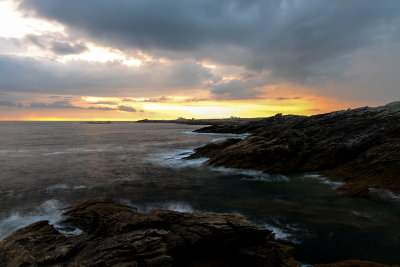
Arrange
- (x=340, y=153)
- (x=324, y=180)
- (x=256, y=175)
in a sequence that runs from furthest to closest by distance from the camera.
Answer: (x=340, y=153)
(x=256, y=175)
(x=324, y=180)

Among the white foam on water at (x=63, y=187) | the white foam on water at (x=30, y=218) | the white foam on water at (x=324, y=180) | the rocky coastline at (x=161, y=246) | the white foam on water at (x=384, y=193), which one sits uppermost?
the rocky coastline at (x=161, y=246)

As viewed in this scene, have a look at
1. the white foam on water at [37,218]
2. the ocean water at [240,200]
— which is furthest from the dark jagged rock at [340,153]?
the white foam on water at [37,218]

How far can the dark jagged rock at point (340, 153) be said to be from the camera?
19031 millimetres

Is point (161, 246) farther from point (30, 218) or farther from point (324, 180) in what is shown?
point (324, 180)

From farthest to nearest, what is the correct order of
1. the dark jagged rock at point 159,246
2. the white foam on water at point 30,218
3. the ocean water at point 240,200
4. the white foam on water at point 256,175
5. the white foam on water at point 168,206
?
the white foam on water at point 256,175
the white foam on water at point 168,206
the white foam on water at point 30,218
the ocean water at point 240,200
the dark jagged rock at point 159,246

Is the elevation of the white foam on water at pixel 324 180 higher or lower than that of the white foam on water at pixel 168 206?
higher

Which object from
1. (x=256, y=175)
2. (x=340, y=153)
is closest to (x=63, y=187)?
(x=256, y=175)

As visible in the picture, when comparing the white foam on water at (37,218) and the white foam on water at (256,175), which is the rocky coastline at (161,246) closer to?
the white foam on water at (37,218)

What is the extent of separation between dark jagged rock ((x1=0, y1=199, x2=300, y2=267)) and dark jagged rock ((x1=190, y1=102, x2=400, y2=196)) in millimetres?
12551

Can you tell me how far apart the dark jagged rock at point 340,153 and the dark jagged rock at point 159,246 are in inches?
494

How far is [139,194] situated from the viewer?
18562mm

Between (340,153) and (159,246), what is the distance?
80.7 ft

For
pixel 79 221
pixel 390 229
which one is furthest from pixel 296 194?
pixel 79 221

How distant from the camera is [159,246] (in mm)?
7180
